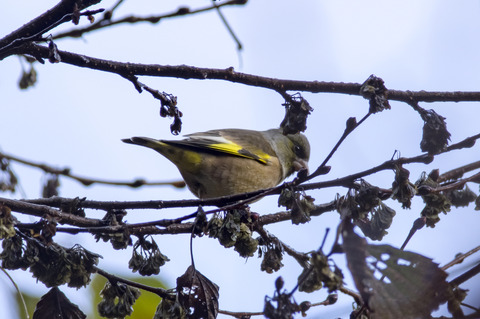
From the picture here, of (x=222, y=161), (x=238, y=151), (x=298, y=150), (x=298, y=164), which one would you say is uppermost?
(x=298, y=150)

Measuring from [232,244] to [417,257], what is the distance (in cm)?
94

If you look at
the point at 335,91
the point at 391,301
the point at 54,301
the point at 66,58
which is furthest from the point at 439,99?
the point at 54,301

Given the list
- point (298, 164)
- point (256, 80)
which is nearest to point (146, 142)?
point (256, 80)

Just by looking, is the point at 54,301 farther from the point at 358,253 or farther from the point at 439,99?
the point at 439,99

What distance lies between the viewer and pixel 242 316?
2670mm

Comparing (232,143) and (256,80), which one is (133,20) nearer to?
(256,80)

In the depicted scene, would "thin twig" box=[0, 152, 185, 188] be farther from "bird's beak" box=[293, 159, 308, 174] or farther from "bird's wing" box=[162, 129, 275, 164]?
"bird's beak" box=[293, 159, 308, 174]

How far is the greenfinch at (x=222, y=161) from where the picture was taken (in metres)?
4.79

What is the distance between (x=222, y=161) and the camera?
4.95 m

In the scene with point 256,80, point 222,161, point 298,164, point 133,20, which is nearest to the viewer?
point 256,80

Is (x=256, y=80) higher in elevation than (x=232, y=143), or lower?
lower

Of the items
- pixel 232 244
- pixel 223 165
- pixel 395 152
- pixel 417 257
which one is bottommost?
pixel 417 257

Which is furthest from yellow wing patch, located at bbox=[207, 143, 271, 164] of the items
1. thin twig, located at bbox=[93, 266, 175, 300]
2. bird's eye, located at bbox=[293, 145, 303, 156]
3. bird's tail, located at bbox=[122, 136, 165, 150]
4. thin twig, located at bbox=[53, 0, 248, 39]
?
thin twig, located at bbox=[93, 266, 175, 300]

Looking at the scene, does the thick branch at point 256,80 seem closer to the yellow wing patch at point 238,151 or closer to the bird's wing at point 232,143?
the bird's wing at point 232,143
